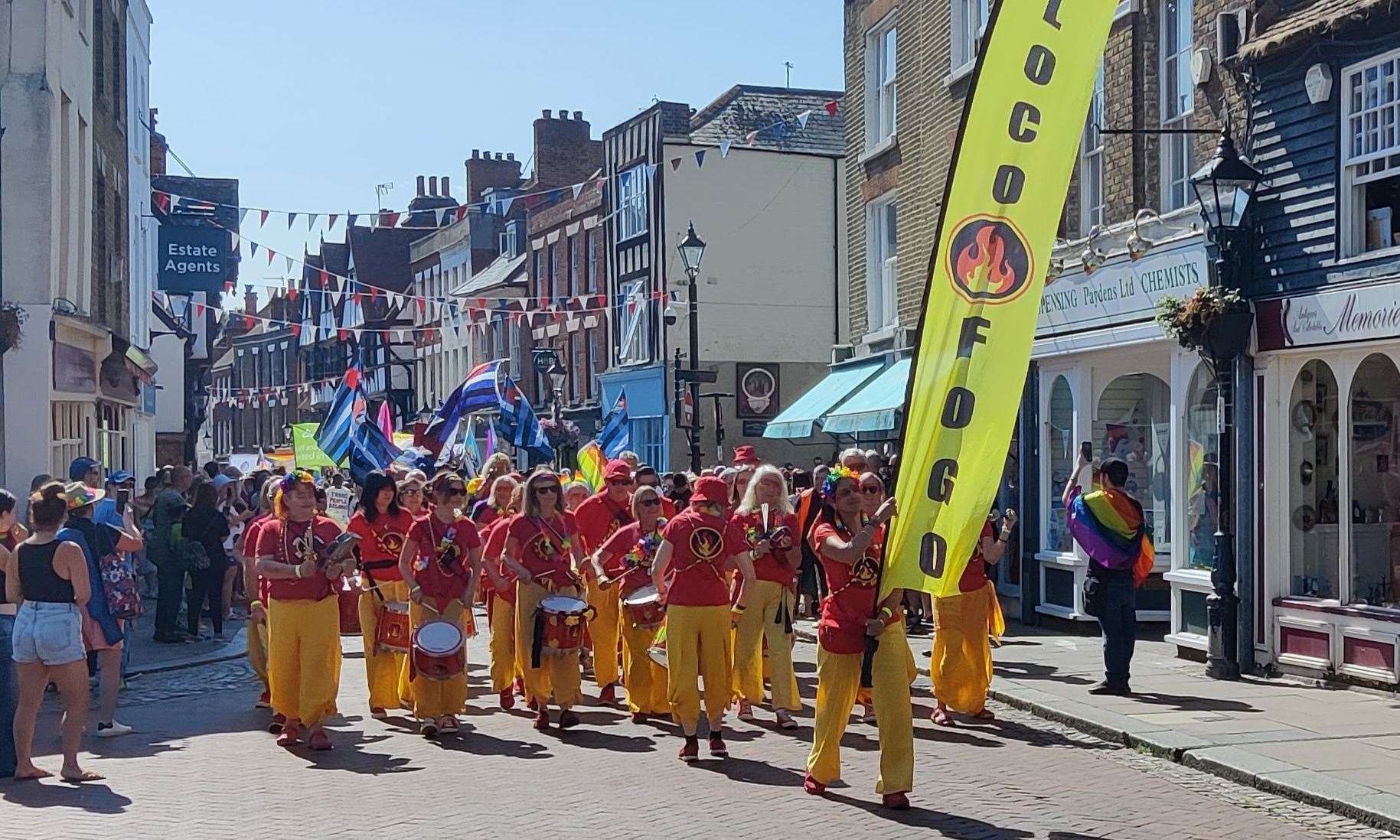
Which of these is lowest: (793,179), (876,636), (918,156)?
(876,636)

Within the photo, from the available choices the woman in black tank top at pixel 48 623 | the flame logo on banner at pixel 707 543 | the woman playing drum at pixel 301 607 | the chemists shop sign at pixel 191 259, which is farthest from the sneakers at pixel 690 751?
the chemists shop sign at pixel 191 259

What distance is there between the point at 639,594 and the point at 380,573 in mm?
1977

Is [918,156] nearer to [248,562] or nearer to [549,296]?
[248,562]

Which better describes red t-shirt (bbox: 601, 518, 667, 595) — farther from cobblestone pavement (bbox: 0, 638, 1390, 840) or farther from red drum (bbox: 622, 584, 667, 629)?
cobblestone pavement (bbox: 0, 638, 1390, 840)

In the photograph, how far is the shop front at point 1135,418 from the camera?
14.2 meters

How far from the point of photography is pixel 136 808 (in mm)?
8242

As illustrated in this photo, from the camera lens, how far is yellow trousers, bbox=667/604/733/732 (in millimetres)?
9359

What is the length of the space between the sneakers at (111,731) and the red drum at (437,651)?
2.25m

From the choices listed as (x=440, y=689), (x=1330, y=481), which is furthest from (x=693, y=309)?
(x=440, y=689)

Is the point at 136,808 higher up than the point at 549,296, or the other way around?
the point at 549,296

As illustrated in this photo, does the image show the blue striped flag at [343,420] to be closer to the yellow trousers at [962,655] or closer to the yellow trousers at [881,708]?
the yellow trousers at [962,655]

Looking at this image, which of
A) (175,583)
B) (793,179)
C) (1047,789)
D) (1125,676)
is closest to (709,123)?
(793,179)

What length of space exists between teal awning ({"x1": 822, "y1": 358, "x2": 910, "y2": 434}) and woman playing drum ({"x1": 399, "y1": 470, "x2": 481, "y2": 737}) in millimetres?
10819

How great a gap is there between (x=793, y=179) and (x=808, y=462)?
7.21m
